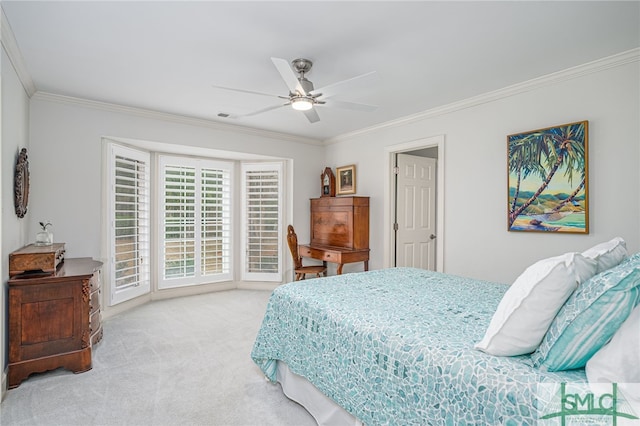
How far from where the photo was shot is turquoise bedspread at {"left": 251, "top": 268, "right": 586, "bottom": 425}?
3.72ft

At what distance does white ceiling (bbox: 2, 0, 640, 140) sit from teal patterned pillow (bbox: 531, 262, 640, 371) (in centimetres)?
167

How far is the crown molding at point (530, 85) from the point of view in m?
2.49

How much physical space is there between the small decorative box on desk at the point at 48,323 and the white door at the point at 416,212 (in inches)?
137

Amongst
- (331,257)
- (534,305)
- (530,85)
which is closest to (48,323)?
(331,257)

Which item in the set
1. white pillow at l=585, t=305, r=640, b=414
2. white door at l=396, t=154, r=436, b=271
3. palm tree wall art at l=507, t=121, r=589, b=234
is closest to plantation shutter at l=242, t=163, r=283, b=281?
white door at l=396, t=154, r=436, b=271

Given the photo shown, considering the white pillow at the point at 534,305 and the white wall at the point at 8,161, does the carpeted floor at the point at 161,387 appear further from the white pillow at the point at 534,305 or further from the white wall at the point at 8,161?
the white pillow at the point at 534,305

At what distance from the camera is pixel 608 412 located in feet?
3.19

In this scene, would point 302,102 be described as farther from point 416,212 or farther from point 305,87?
point 416,212

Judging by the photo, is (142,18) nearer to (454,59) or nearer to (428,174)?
(454,59)

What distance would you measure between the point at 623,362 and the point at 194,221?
15.7 feet

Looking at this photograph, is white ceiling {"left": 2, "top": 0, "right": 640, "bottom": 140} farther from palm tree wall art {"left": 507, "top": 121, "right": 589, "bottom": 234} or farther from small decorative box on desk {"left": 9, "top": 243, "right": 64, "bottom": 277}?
small decorative box on desk {"left": 9, "top": 243, "right": 64, "bottom": 277}

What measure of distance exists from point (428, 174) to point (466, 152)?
126 centimetres

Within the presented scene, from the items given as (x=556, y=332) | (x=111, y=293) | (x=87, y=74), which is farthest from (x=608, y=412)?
(x=111, y=293)

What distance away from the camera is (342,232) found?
468cm
